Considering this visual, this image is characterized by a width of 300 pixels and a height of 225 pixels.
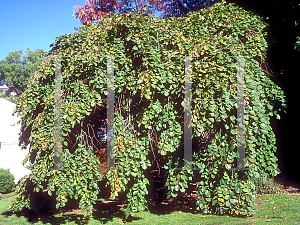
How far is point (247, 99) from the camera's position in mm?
4539

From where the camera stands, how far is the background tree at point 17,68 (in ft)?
104

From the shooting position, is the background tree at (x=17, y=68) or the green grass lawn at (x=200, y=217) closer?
the green grass lawn at (x=200, y=217)

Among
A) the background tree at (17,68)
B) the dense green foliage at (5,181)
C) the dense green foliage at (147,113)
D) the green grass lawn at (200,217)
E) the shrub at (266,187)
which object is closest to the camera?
the dense green foliage at (147,113)

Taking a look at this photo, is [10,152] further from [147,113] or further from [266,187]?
[266,187]

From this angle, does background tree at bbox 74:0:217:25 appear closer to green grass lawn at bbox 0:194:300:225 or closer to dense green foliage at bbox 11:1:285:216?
dense green foliage at bbox 11:1:285:216

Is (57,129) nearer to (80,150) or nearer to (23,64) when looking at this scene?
(80,150)

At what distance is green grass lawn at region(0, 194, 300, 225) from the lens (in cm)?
480

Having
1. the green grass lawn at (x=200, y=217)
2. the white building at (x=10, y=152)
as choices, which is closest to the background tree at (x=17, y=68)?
the white building at (x=10, y=152)

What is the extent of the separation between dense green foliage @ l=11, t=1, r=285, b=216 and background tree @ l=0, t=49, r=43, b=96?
2938 cm

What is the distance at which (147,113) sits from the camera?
4770mm

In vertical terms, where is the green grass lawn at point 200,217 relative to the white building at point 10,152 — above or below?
below

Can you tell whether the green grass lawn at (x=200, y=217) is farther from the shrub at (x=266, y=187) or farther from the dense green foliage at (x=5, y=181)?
the dense green foliage at (x=5, y=181)

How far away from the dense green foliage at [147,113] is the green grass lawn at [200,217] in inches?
10.3

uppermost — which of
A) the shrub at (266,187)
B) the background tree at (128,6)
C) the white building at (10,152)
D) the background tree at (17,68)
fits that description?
the background tree at (17,68)
